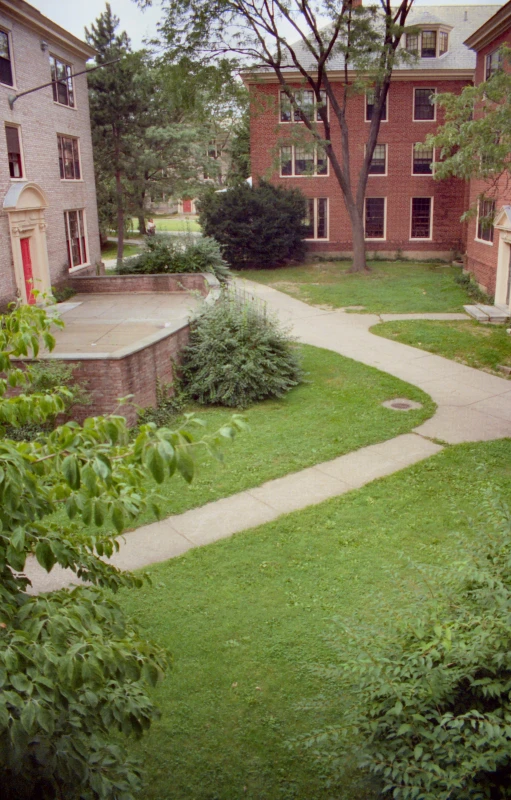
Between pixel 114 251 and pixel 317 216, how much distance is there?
17.0m

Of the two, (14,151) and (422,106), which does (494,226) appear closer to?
(422,106)

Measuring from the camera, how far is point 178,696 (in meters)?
5.78

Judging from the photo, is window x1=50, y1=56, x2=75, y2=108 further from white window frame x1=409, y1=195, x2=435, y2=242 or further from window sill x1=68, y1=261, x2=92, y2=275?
white window frame x1=409, y1=195, x2=435, y2=242

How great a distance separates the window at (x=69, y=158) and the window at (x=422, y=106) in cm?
1835

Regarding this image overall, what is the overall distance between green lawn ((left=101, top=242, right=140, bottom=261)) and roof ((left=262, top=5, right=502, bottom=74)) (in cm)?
1609

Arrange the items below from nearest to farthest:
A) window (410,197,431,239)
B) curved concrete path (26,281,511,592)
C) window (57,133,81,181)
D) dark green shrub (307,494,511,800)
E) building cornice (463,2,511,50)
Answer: dark green shrub (307,494,511,800)
curved concrete path (26,281,511,592)
building cornice (463,2,511,50)
window (57,133,81,181)
window (410,197,431,239)

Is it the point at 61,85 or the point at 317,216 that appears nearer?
the point at 61,85

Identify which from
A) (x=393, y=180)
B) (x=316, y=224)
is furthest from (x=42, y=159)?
(x=393, y=180)

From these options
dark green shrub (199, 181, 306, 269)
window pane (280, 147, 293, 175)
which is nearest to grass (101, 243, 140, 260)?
dark green shrub (199, 181, 306, 269)

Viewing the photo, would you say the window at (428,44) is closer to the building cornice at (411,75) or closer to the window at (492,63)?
the building cornice at (411,75)

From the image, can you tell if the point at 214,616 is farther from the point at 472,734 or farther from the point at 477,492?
the point at 477,492

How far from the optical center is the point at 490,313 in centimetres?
2147

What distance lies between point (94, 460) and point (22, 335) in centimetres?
162

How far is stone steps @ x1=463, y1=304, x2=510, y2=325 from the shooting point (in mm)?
21078
